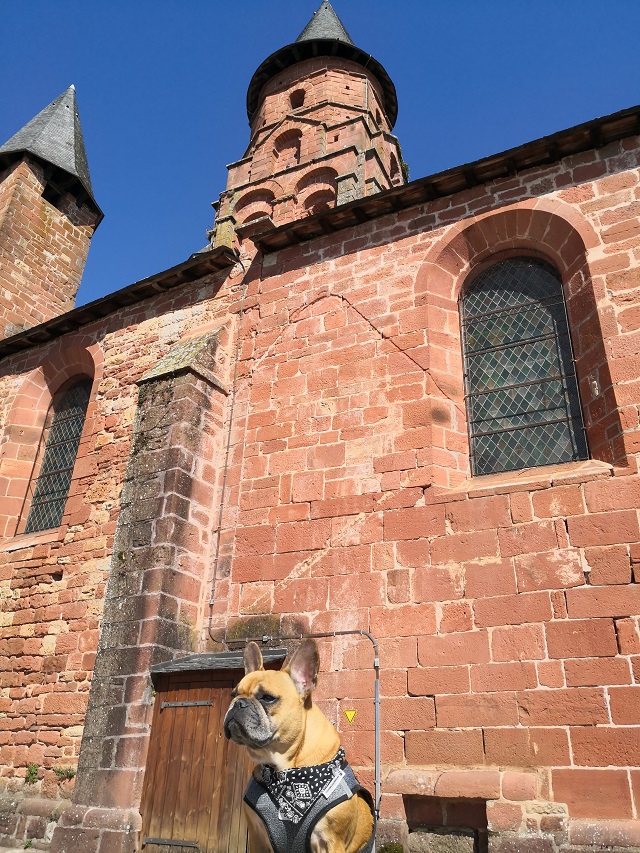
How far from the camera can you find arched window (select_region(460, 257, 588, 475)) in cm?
607

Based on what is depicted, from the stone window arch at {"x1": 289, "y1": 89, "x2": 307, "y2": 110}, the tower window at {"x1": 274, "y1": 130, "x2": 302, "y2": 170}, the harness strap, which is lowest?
the harness strap

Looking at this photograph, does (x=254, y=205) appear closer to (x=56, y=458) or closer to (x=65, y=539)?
(x=56, y=458)

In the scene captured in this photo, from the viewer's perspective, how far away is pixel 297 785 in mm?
3023

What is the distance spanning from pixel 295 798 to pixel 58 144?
53.0 ft

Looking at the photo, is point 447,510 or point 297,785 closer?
point 297,785

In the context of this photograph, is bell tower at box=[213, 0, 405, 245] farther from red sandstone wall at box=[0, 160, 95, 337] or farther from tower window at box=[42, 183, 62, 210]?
tower window at box=[42, 183, 62, 210]

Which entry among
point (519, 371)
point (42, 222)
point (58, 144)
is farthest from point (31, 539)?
point (58, 144)

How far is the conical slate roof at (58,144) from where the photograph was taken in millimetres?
14595

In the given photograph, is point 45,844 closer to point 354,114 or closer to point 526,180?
point 526,180

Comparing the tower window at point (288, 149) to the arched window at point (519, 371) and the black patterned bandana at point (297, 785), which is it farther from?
the black patterned bandana at point (297, 785)

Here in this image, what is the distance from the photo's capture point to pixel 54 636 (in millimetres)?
7617

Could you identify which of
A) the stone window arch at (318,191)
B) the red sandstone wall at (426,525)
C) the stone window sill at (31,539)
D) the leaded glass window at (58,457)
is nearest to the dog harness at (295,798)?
the red sandstone wall at (426,525)

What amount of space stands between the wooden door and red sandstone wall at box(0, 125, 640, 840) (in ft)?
2.41

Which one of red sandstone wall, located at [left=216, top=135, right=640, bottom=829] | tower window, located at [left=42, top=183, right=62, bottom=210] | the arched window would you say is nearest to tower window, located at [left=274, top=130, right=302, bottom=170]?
tower window, located at [left=42, top=183, right=62, bottom=210]
